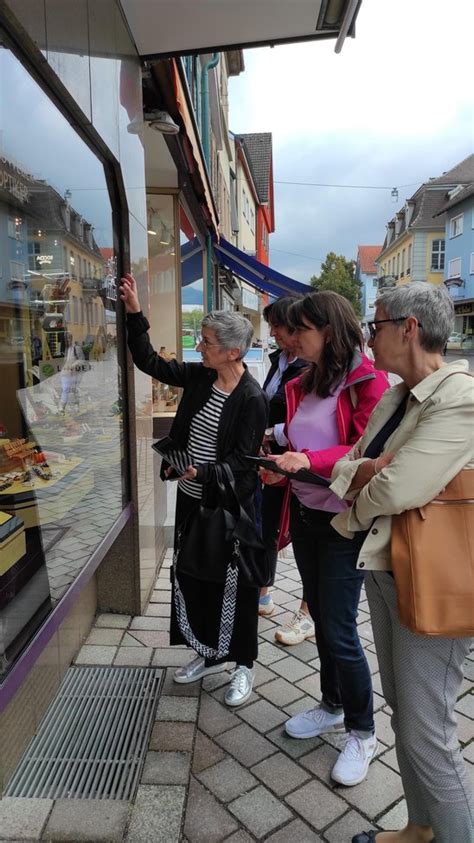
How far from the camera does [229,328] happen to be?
2.65 metres

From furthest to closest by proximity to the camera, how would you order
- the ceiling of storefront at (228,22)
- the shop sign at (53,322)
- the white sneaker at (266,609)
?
the white sneaker at (266,609), the ceiling of storefront at (228,22), the shop sign at (53,322)

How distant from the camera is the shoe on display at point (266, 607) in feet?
12.2

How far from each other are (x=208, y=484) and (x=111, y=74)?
2.16 metres

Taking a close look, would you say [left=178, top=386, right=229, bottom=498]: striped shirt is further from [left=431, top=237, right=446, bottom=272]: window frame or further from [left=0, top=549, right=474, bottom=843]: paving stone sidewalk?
[left=431, top=237, right=446, bottom=272]: window frame

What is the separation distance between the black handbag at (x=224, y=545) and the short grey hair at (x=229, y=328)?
22.3 inches

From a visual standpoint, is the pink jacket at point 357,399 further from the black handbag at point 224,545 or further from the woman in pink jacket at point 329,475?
the black handbag at point 224,545

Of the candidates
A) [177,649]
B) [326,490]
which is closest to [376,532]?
[326,490]

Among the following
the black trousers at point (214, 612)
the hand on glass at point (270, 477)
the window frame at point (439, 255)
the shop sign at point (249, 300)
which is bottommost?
the black trousers at point (214, 612)

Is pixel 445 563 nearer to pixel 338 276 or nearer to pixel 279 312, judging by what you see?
pixel 279 312

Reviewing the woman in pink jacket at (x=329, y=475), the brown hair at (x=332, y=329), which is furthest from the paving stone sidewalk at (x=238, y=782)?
the brown hair at (x=332, y=329)

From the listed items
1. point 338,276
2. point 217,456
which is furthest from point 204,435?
point 338,276

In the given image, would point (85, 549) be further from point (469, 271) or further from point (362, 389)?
point (469, 271)

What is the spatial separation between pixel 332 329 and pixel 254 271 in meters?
9.69

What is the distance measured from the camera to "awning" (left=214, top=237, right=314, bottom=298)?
11.2m
